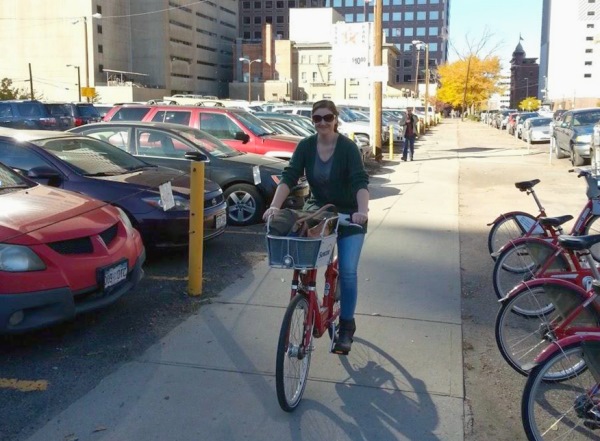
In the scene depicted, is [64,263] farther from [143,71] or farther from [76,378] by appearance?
[143,71]

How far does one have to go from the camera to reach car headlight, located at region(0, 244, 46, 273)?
448 centimetres

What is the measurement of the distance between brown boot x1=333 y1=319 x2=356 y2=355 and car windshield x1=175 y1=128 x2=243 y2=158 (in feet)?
19.9

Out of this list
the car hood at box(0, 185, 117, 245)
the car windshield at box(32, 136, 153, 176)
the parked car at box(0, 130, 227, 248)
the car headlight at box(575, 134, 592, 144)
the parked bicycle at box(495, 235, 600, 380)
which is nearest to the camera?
the parked bicycle at box(495, 235, 600, 380)

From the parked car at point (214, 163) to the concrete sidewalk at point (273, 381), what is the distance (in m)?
2.97

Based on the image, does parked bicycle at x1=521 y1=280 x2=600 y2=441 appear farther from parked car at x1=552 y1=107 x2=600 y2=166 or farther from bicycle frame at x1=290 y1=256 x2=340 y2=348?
parked car at x1=552 y1=107 x2=600 y2=166

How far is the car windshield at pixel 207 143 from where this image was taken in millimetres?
10139

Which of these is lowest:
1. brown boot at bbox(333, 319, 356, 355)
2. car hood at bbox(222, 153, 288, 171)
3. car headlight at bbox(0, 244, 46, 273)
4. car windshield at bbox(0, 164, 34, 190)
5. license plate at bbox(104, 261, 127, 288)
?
brown boot at bbox(333, 319, 356, 355)

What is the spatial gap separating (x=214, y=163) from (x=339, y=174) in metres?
5.82

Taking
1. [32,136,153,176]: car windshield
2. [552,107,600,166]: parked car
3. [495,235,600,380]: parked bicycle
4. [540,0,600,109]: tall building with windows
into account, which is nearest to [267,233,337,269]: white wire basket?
[495,235,600,380]: parked bicycle

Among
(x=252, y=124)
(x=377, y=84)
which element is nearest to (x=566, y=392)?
(x=252, y=124)

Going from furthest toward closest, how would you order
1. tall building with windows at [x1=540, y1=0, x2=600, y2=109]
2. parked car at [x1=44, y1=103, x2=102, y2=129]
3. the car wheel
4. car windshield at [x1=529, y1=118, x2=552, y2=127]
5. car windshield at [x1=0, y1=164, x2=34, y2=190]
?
tall building with windows at [x1=540, y1=0, x2=600, y2=109]
car windshield at [x1=529, y1=118, x2=552, y2=127]
parked car at [x1=44, y1=103, x2=102, y2=129]
the car wheel
car windshield at [x1=0, y1=164, x2=34, y2=190]

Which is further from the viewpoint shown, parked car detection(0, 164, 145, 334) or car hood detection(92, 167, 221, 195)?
car hood detection(92, 167, 221, 195)

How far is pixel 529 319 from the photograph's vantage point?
4.97 metres

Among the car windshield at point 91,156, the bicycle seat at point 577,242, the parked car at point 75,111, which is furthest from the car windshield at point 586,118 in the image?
the bicycle seat at point 577,242
